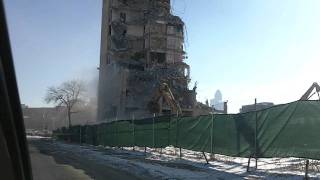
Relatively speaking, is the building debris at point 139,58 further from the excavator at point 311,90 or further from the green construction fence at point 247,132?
the green construction fence at point 247,132

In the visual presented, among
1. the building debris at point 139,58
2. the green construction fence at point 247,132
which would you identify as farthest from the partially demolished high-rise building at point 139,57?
the green construction fence at point 247,132

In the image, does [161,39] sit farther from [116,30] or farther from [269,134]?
[269,134]

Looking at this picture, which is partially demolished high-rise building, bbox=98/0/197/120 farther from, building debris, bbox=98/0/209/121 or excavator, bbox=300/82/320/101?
excavator, bbox=300/82/320/101

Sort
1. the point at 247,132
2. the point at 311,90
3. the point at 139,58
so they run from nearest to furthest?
the point at 247,132, the point at 311,90, the point at 139,58

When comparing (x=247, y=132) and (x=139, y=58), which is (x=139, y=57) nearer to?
(x=139, y=58)

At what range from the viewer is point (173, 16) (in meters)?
103

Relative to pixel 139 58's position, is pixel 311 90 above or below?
below

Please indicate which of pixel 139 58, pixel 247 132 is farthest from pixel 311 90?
pixel 139 58

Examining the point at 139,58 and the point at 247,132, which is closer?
the point at 247,132

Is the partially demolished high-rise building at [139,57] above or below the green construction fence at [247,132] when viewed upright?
above

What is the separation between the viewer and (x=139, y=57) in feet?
334

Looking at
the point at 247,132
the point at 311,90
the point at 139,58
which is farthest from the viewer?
the point at 139,58

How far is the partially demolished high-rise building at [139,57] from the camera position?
92500 mm

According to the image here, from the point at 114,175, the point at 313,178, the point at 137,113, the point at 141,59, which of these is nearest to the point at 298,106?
the point at 313,178
